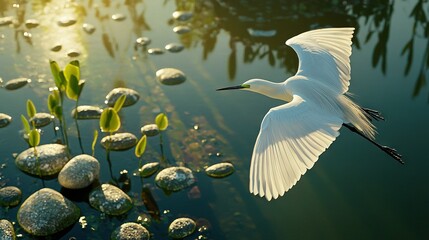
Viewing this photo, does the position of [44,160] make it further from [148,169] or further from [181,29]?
[181,29]

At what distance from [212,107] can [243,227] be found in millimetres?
995

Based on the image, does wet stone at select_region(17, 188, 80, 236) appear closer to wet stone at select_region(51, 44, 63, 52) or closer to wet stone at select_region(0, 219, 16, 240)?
wet stone at select_region(0, 219, 16, 240)

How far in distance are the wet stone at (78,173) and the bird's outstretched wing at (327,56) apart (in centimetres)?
103

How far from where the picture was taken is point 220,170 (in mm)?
2701

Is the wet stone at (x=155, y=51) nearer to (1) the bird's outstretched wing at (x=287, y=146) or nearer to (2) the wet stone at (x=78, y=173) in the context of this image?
(2) the wet stone at (x=78, y=173)

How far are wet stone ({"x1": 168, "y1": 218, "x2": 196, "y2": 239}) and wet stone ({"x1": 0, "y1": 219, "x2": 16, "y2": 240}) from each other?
0.63m

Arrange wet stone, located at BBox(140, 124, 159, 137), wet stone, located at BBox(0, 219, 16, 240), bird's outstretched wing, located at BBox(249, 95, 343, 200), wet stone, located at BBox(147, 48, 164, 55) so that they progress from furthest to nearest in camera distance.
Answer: wet stone, located at BBox(147, 48, 164, 55)
wet stone, located at BBox(140, 124, 159, 137)
wet stone, located at BBox(0, 219, 16, 240)
bird's outstretched wing, located at BBox(249, 95, 343, 200)

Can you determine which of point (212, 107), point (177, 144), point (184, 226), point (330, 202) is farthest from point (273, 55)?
point (184, 226)

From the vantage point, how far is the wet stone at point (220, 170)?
2.70 metres

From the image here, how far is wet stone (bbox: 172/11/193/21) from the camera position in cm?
431

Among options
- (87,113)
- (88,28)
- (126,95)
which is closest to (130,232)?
(87,113)

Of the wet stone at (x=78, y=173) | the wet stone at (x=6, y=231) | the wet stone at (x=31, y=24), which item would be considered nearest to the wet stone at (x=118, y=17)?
the wet stone at (x=31, y=24)

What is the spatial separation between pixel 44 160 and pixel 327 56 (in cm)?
140

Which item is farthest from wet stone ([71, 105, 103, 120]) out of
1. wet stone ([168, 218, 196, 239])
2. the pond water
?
wet stone ([168, 218, 196, 239])
